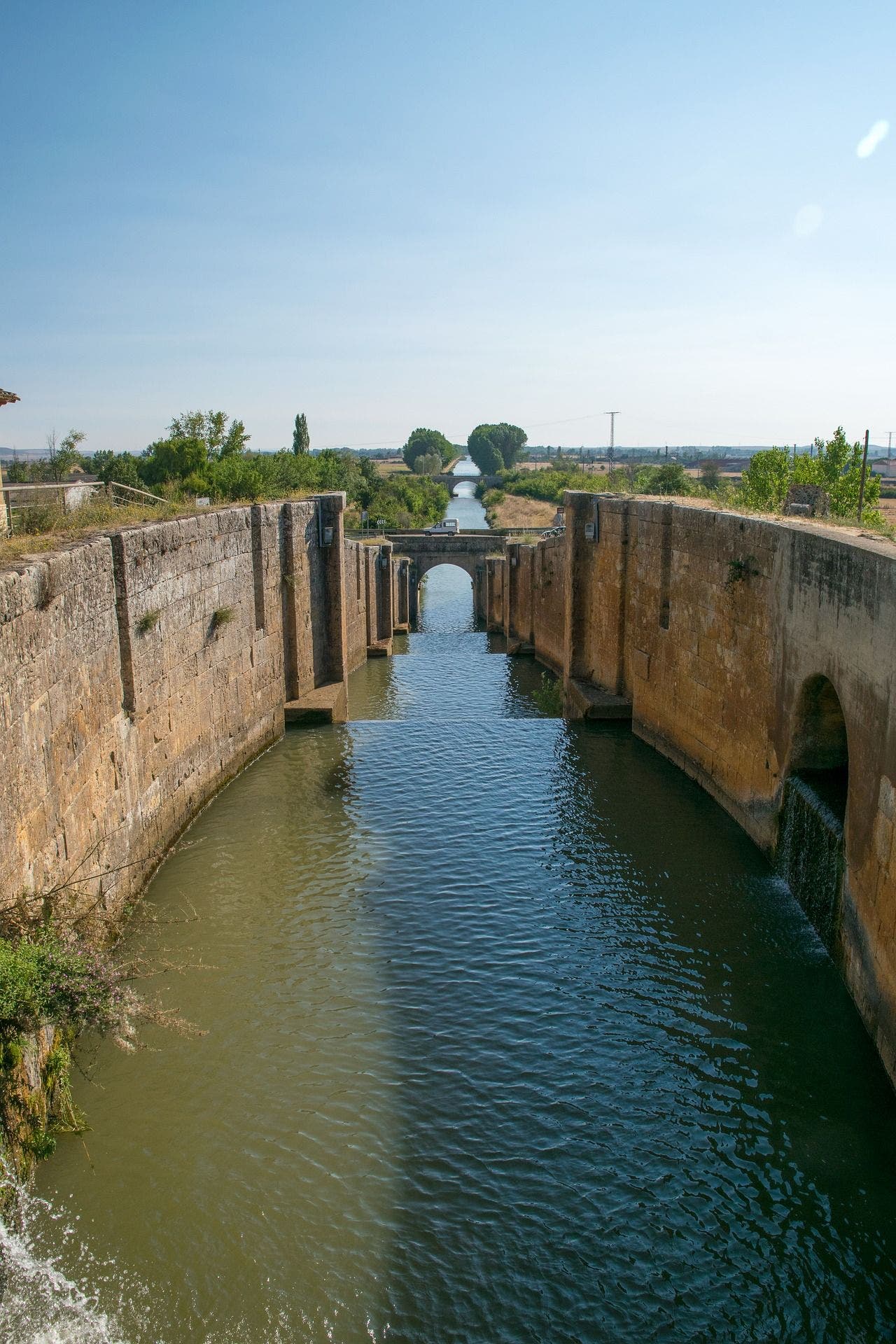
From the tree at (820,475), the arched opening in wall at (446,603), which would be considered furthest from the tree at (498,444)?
the tree at (820,475)

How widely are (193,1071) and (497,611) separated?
102 ft

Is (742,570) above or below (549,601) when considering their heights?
above

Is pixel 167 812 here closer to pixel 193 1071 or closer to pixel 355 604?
pixel 193 1071

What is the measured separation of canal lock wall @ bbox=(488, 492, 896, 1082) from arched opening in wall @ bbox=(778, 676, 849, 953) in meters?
0.02

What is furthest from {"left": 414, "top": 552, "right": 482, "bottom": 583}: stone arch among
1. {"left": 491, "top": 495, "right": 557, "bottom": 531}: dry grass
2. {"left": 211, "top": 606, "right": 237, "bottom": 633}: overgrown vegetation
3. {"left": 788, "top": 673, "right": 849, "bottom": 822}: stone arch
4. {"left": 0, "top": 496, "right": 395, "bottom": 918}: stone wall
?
{"left": 788, "top": 673, "right": 849, "bottom": 822}: stone arch

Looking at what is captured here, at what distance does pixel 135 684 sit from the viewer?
1097 centimetres

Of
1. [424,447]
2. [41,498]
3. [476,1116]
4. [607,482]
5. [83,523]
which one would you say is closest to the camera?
[476,1116]

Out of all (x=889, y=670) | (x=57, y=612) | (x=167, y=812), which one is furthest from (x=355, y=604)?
(x=889, y=670)

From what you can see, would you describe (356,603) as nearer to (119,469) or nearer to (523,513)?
(119,469)

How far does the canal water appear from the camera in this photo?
5.62 meters

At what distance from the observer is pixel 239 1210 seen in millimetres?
6266

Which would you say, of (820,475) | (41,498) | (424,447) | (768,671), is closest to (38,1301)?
(768,671)

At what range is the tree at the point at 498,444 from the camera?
173 metres

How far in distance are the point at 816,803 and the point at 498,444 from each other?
169 metres
